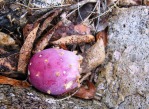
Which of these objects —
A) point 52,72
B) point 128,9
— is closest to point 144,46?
point 128,9

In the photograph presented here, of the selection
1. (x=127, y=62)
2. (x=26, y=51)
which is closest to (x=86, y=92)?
(x=127, y=62)

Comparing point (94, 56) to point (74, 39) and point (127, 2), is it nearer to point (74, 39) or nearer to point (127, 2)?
point (74, 39)

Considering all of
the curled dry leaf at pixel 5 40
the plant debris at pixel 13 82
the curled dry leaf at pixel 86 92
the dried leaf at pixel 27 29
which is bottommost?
the curled dry leaf at pixel 86 92

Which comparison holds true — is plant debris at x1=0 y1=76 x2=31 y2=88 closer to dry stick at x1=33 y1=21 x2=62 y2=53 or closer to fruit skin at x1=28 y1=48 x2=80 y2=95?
fruit skin at x1=28 y1=48 x2=80 y2=95

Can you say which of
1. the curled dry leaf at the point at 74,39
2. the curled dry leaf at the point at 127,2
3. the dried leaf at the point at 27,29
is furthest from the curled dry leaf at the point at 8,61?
the curled dry leaf at the point at 127,2

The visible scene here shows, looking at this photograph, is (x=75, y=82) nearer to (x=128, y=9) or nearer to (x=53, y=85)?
(x=53, y=85)

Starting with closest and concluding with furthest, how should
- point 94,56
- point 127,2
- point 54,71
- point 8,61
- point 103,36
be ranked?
point 54,71, point 8,61, point 94,56, point 103,36, point 127,2

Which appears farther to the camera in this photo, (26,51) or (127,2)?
(127,2)

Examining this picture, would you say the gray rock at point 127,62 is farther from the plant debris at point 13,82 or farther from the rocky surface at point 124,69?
the plant debris at point 13,82

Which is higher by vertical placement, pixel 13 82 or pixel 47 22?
pixel 47 22
